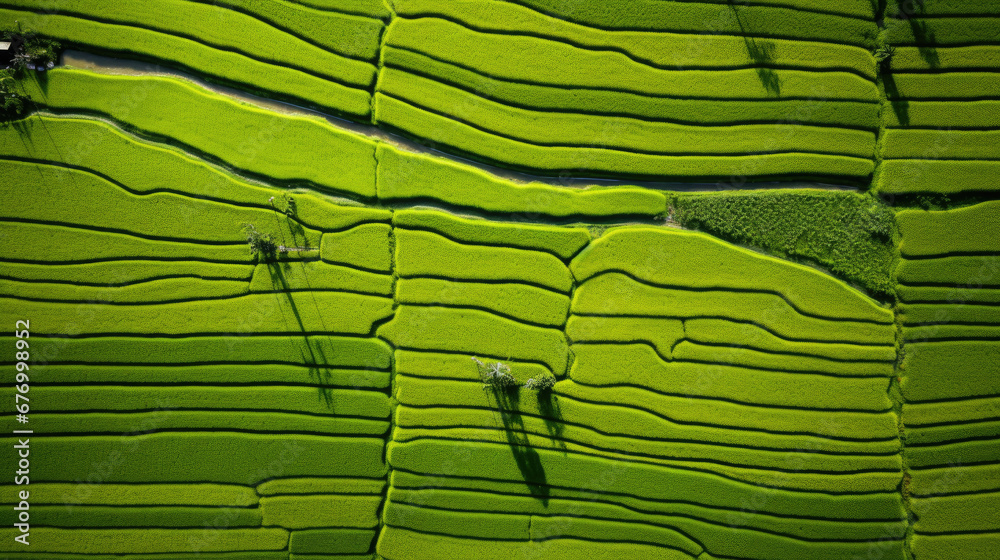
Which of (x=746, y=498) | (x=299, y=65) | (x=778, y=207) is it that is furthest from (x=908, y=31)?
(x=299, y=65)

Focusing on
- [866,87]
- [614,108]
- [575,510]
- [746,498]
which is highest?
[866,87]

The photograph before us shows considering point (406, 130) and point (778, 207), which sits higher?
point (406, 130)

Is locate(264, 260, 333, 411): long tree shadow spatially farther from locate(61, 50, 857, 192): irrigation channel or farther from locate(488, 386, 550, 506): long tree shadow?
locate(488, 386, 550, 506): long tree shadow

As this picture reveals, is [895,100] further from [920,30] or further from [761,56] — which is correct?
[761,56]

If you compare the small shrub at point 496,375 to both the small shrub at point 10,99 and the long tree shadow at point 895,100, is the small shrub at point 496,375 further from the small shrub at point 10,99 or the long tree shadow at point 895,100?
the small shrub at point 10,99

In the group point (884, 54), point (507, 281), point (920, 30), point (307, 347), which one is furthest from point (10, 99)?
point (920, 30)

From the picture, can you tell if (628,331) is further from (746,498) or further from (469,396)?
(746,498)
